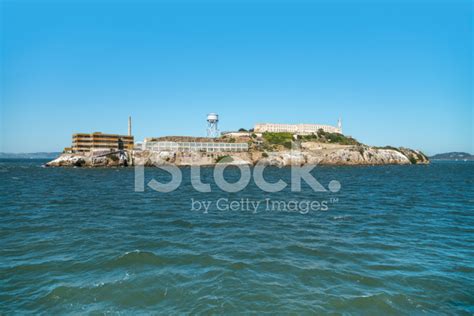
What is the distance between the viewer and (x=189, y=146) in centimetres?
13188

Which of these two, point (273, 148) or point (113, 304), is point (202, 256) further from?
point (273, 148)

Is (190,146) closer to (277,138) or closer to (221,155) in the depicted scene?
(221,155)

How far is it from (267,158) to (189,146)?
34712mm

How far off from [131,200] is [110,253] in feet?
65.4

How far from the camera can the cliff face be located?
116 meters

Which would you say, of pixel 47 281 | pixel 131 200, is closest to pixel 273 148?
pixel 131 200

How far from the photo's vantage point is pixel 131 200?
35.2 m

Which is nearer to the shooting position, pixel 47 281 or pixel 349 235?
pixel 47 281

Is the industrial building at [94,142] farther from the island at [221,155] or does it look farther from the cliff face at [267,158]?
the cliff face at [267,158]

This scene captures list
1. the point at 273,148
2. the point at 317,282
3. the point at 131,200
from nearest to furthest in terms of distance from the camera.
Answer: the point at 317,282 → the point at 131,200 → the point at 273,148

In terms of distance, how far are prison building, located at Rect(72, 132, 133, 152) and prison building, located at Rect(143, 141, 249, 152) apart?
15009 millimetres

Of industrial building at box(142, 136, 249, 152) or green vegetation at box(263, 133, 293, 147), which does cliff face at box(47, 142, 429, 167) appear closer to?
industrial building at box(142, 136, 249, 152)

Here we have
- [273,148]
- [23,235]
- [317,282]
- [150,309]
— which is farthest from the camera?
[273,148]

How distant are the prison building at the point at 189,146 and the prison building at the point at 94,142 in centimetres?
1501
